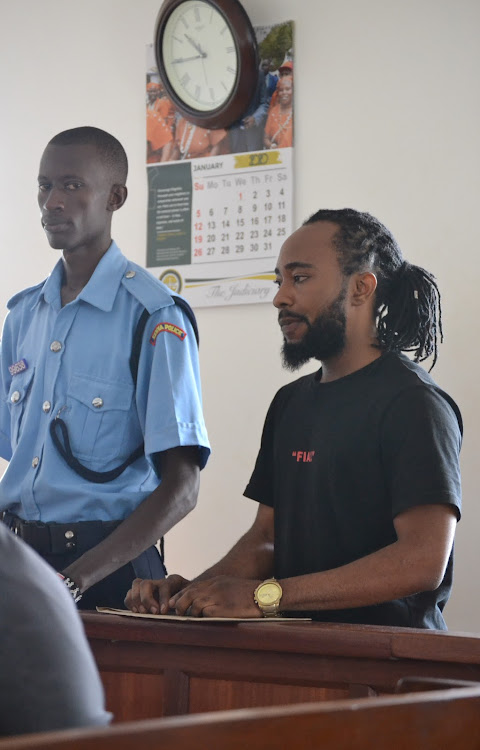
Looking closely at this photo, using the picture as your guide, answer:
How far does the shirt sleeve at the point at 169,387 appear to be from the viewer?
2.04 meters

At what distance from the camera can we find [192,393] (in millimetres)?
2139

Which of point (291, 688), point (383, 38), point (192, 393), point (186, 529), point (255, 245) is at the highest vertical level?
point (383, 38)

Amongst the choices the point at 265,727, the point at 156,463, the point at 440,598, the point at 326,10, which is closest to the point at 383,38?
the point at 326,10

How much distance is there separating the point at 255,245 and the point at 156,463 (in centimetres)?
139

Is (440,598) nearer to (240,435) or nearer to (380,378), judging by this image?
(380,378)

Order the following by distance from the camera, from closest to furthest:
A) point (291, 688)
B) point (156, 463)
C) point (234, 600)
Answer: point (291, 688), point (234, 600), point (156, 463)

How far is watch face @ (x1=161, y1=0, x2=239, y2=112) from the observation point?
10.9ft

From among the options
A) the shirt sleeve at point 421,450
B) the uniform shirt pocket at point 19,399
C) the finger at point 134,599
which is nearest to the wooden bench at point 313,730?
the shirt sleeve at point 421,450

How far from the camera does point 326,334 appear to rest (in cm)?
206

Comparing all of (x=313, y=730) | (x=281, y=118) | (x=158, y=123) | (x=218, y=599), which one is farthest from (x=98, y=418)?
(x=158, y=123)

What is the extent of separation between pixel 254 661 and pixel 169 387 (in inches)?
26.9

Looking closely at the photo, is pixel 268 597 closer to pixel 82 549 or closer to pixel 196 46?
pixel 82 549

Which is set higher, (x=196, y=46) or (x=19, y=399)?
(x=196, y=46)

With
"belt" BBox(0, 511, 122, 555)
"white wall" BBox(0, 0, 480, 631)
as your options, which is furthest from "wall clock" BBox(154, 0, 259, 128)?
"belt" BBox(0, 511, 122, 555)
